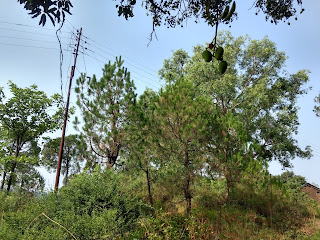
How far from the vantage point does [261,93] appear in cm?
1577

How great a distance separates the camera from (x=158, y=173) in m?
10.1

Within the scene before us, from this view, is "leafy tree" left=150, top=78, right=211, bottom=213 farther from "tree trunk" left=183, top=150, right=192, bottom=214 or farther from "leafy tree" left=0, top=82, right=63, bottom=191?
"leafy tree" left=0, top=82, right=63, bottom=191

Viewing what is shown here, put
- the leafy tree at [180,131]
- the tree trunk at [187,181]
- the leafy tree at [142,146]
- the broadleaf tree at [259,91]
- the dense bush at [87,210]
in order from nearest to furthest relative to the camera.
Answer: the dense bush at [87,210] < the leafy tree at [180,131] < the tree trunk at [187,181] < the leafy tree at [142,146] < the broadleaf tree at [259,91]

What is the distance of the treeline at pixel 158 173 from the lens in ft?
22.5

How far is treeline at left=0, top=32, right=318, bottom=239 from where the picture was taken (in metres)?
6.87

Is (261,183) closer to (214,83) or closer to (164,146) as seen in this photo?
(164,146)

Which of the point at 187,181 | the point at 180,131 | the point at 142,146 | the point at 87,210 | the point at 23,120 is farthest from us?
the point at 23,120

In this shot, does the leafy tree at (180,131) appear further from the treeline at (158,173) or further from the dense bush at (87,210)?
the dense bush at (87,210)

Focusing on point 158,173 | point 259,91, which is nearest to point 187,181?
point 158,173

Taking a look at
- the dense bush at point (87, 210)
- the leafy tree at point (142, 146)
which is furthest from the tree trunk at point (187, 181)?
the dense bush at point (87, 210)

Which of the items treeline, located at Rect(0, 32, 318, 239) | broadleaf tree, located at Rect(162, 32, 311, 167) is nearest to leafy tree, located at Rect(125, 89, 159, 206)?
treeline, located at Rect(0, 32, 318, 239)

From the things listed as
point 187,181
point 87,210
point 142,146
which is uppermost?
point 142,146

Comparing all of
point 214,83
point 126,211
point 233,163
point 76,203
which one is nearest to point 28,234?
point 76,203

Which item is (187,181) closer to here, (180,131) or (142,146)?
(180,131)
